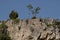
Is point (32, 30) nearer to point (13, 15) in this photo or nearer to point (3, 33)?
point (3, 33)

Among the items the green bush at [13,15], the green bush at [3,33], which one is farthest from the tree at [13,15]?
the green bush at [3,33]

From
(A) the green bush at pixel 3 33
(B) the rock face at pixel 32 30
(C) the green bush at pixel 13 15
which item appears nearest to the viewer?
(B) the rock face at pixel 32 30

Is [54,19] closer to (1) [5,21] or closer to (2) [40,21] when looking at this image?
(2) [40,21]

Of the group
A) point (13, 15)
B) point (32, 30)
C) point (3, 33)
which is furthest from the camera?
point (13, 15)

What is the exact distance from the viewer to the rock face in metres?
104

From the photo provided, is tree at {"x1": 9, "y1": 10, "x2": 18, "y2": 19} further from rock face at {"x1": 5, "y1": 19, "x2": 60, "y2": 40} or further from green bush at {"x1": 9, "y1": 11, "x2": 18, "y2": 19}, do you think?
rock face at {"x1": 5, "y1": 19, "x2": 60, "y2": 40}

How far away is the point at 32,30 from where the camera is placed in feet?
345

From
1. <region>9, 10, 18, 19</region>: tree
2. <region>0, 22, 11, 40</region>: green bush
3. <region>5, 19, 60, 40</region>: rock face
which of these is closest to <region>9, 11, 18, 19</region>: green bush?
<region>9, 10, 18, 19</region>: tree

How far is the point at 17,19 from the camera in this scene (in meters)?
110

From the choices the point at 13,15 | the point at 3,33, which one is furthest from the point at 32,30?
the point at 13,15

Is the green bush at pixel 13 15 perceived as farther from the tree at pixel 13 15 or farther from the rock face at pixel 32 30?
the rock face at pixel 32 30

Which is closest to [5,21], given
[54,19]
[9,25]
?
[9,25]

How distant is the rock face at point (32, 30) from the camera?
343 feet

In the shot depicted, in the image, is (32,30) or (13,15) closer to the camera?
(32,30)
